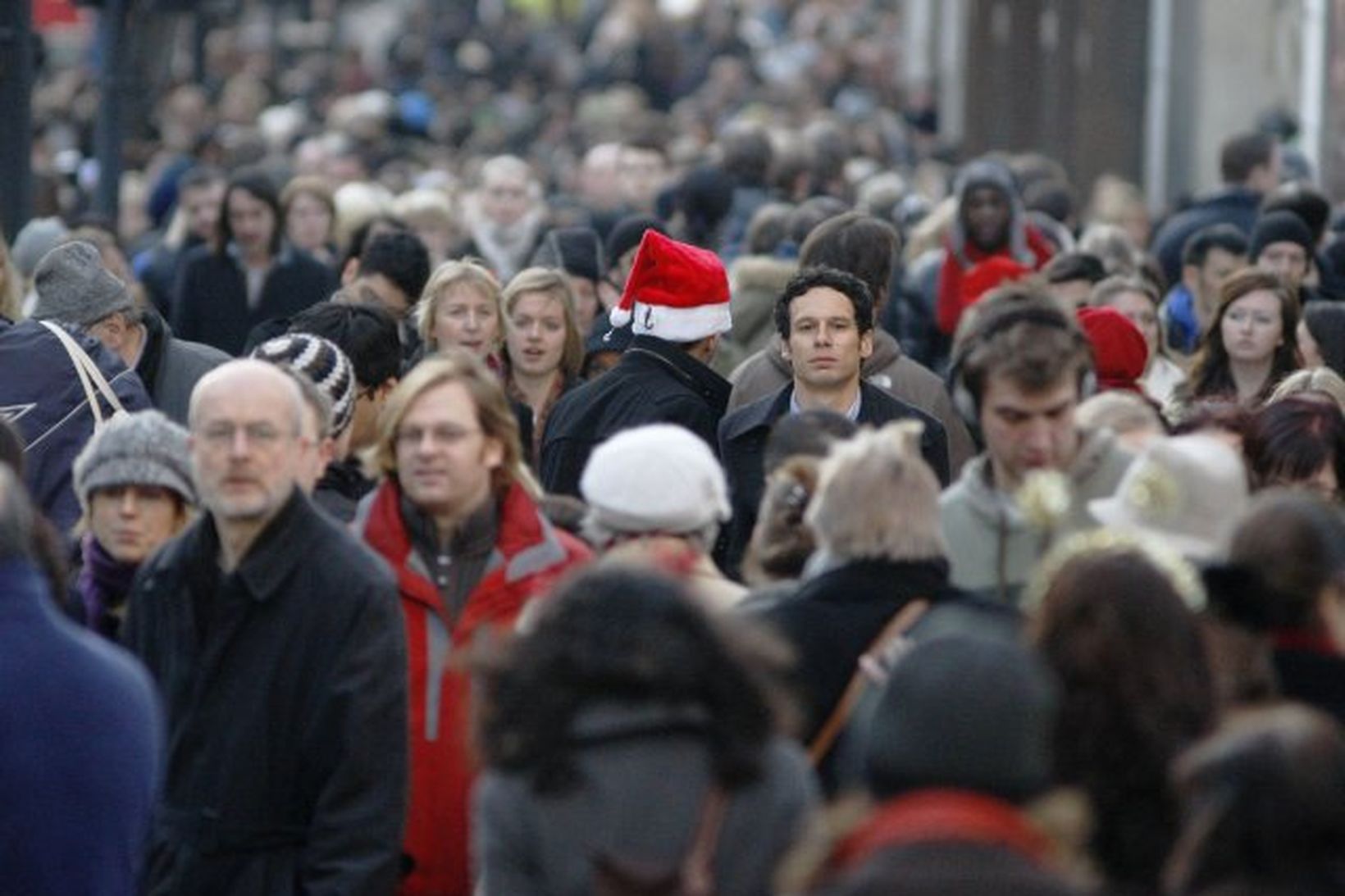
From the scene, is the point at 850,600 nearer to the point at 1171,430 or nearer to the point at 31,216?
the point at 1171,430

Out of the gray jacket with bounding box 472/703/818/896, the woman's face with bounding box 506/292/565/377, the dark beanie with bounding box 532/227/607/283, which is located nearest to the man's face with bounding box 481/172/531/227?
the dark beanie with bounding box 532/227/607/283

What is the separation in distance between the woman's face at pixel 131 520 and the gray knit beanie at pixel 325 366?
888 mm

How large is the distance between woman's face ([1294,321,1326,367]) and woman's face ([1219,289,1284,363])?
0.15 metres

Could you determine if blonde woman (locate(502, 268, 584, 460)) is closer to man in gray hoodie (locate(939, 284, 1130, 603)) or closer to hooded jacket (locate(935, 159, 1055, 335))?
hooded jacket (locate(935, 159, 1055, 335))

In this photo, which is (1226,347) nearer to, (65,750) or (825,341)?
(825,341)


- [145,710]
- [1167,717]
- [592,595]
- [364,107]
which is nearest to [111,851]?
[145,710]

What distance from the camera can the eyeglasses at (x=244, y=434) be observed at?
26.1 feet

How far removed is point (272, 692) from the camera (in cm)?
787

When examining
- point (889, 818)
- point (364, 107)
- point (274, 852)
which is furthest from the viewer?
point (364, 107)

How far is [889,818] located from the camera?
17.6 ft

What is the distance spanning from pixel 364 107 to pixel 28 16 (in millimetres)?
13685

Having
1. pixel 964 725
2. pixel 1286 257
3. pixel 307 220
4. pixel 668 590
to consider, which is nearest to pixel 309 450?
pixel 668 590

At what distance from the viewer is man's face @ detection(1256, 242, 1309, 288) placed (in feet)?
48.9

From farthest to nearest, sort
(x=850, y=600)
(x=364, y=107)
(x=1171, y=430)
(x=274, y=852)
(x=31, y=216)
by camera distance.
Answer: (x=364, y=107) → (x=31, y=216) → (x=1171, y=430) → (x=274, y=852) → (x=850, y=600)
